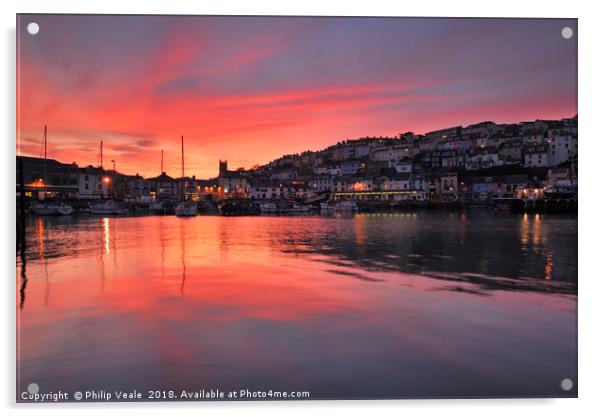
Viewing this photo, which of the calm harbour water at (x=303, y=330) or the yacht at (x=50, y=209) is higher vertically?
the yacht at (x=50, y=209)

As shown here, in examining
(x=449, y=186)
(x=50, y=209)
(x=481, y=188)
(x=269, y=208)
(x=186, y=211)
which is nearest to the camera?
(x=50, y=209)

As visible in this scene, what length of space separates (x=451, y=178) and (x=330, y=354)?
247ft

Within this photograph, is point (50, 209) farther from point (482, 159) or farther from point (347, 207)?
point (482, 159)

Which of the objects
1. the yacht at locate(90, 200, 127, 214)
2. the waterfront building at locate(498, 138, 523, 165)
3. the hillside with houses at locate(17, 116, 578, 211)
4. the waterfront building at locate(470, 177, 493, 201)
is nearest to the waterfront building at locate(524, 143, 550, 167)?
the hillside with houses at locate(17, 116, 578, 211)

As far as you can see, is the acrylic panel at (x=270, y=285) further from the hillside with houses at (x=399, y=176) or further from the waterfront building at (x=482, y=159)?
the waterfront building at (x=482, y=159)

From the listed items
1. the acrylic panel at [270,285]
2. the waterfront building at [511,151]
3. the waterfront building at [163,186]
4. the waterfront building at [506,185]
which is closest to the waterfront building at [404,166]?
the waterfront building at [511,151]

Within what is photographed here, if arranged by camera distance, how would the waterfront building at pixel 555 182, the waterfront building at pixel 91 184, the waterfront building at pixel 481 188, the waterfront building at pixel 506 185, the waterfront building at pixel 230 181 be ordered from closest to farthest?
the waterfront building at pixel 555 182, the waterfront building at pixel 91 184, the waterfront building at pixel 506 185, the waterfront building at pixel 481 188, the waterfront building at pixel 230 181

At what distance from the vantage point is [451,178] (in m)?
76.0

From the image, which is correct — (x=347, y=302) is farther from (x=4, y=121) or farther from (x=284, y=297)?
(x=4, y=121)

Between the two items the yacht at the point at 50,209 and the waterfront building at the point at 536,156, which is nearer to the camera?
the yacht at the point at 50,209

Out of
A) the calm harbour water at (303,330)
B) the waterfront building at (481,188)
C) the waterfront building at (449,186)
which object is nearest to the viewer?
the calm harbour water at (303,330)

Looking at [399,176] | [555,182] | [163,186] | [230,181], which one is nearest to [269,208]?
[555,182]

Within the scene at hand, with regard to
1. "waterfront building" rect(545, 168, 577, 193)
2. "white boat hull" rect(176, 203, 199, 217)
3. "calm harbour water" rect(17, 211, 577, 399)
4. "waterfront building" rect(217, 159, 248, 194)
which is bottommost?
"calm harbour water" rect(17, 211, 577, 399)

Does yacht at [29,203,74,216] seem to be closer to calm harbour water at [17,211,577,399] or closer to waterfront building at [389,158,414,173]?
calm harbour water at [17,211,577,399]
